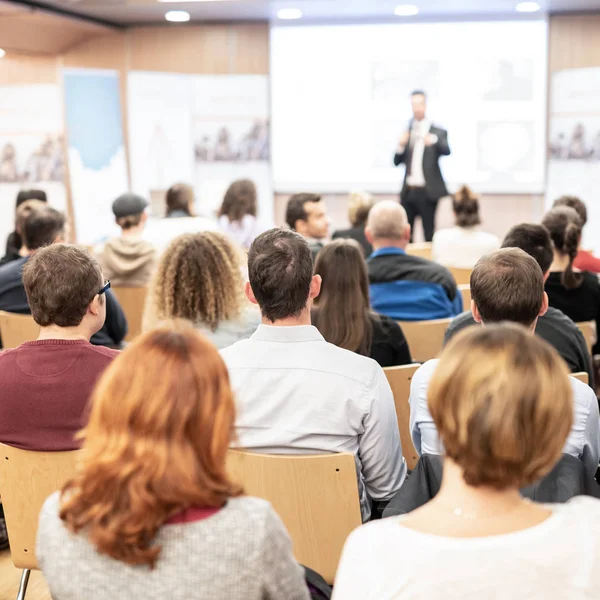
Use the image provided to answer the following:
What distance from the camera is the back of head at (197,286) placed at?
3.11 meters

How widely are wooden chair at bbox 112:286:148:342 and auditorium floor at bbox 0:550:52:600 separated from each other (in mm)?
1864

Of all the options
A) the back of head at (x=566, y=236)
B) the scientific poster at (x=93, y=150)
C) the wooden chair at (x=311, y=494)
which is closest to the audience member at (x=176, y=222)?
the back of head at (x=566, y=236)

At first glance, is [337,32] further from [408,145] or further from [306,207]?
[306,207]

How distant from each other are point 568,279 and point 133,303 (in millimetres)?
2477

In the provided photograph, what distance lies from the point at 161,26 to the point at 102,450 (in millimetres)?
8982

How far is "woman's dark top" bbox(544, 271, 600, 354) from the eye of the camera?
→ 3.88 meters

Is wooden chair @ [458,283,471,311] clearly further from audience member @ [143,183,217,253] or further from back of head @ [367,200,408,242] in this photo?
audience member @ [143,183,217,253]

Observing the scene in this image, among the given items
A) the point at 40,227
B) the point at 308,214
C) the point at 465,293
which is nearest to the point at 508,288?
the point at 465,293

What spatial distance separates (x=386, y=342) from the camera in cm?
303

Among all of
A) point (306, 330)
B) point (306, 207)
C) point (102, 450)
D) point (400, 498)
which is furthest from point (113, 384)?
point (306, 207)

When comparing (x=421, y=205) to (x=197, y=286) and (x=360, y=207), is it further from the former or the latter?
(x=197, y=286)

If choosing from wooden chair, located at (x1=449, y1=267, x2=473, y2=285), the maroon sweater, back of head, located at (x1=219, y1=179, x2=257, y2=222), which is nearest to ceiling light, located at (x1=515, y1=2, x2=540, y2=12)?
back of head, located at (x1=219, y1=179, x2=257, y2=222)

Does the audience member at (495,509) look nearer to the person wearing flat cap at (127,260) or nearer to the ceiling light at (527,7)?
the person wearing flat cap at (127,260)

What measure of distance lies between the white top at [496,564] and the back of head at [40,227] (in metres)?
3.26
